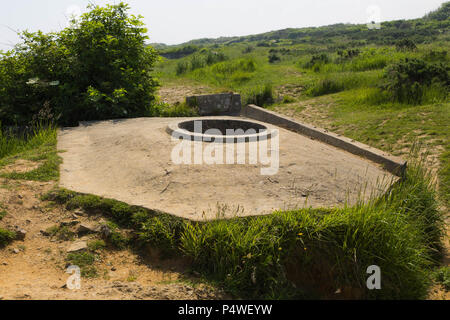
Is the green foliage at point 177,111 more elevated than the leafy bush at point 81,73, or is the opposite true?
the leafy bush at point 81,73

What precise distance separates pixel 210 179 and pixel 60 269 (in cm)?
171

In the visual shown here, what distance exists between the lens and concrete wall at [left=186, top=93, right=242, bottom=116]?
9.23 metres

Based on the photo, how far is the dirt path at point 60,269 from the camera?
8.77 feet

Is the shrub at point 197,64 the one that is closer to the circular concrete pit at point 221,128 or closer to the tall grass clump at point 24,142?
the circular concrete pit at point 221,128

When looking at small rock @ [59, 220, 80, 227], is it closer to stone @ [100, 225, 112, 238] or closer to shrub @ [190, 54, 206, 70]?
stone @ [100, 225, 112, 238]

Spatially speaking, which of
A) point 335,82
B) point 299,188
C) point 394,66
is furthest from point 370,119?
point 299,188

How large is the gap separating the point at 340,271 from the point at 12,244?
2765 millimetres

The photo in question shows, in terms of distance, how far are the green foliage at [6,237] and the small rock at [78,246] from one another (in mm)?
548

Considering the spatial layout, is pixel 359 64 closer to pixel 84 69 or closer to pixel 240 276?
pixel 84 69

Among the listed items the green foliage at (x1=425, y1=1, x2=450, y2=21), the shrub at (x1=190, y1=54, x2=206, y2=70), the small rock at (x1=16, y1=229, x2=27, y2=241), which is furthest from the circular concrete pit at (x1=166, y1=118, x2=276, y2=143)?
the green foliage at (x1=425, y1=1, x2=450, y2=21)

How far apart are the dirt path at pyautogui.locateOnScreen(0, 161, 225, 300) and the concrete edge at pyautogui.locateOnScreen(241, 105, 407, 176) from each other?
3296 millimetres

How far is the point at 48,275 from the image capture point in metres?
2.94

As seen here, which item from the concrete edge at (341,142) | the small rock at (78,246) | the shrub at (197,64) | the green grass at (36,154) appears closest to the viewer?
the small rock at (78,246)

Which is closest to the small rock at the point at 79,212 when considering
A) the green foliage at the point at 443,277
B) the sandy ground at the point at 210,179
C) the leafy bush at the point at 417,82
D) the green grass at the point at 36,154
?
the sandy ground at the point at 210,179
